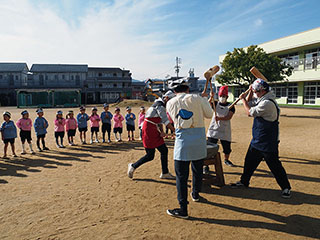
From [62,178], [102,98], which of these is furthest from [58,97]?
[62,178]

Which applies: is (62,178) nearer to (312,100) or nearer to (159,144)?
(159,144)

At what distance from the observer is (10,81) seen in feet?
147

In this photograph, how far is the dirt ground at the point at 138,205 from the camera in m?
3.06

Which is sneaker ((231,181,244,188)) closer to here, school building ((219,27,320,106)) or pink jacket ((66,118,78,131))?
pink jacket ((66,118,78,131))

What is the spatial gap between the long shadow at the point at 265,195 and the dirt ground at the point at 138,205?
0.05ft

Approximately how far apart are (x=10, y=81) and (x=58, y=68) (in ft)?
30.9

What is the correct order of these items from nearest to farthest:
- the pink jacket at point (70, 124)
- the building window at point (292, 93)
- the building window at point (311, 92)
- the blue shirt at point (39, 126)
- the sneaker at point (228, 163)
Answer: the sneaker at point (228, 163) < the blue shirt at point (39, 126) < the pink jacket at point (70, 124) < the building window at point (311, 92) < the building window at point (292, 93)

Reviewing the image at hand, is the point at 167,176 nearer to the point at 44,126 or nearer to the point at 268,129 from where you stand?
the point at 268,129

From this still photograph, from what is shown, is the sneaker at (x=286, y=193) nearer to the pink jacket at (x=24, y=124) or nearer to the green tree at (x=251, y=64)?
the pink jacket at (x=24, y=124)

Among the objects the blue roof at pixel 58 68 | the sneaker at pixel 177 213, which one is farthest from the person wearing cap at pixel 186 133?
the blue roof at pixel 58 68

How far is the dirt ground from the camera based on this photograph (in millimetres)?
3064

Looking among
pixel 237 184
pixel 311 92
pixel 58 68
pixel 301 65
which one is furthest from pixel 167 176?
pixel 58 68

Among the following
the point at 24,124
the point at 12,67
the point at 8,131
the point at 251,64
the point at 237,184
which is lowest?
the point at 237,184

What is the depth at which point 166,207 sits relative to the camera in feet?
12.3
